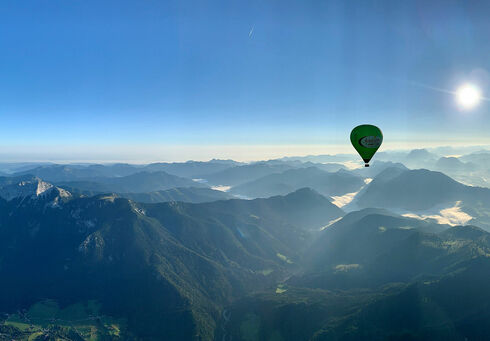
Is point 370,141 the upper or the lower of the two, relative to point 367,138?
lower

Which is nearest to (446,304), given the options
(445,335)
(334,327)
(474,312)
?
(474,312)

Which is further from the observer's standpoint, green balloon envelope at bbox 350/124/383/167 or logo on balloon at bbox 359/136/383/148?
logo on balloon at bbox 359/136/383/148

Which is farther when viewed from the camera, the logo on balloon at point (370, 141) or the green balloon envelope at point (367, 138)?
the logo on balloon at point (370, 141)

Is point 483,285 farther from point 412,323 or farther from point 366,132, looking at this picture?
point 366,132

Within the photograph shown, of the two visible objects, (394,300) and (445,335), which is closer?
(445,335)
